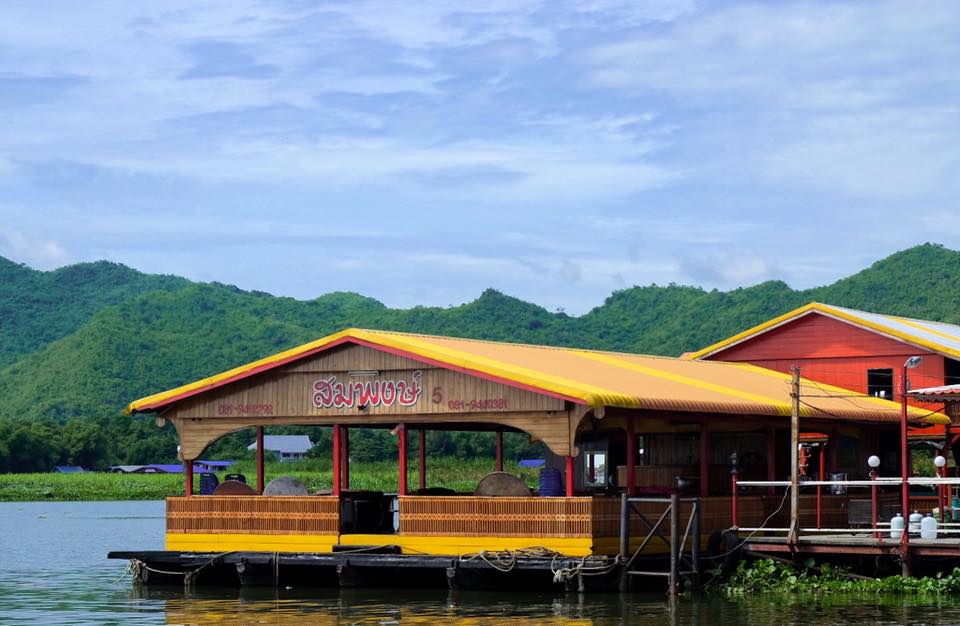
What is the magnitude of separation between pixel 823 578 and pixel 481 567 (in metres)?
6.83

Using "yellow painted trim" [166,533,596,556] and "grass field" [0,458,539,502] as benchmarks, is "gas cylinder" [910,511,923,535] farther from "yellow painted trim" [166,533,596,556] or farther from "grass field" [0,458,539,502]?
"grass field" [0,458,539,502]

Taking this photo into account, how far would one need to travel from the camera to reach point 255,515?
3522cm

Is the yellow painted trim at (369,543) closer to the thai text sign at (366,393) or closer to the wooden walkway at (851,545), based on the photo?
the thai text sign at (366,393)

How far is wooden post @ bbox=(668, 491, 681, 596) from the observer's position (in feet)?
101

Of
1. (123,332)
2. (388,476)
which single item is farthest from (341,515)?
(123,332)

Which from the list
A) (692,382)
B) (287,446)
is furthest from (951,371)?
(287,446)

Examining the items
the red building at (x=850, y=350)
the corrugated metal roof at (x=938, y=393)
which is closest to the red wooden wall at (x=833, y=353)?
the red building at (x=850, y=350)

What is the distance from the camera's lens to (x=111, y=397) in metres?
152

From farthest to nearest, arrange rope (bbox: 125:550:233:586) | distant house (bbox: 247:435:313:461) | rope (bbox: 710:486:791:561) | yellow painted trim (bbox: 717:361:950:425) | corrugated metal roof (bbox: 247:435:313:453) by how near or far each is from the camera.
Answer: corrugated metal roof (bbox: 247:435:313:453) < distant house (bbox: 247:435:313:461) < yellow painted trim (bbox: 717:361:950:425) < rope (bbox: 125:550:233:586) < rope (bbox: 710:486:791:561)

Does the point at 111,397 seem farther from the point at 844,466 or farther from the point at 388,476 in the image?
the point at 844,466

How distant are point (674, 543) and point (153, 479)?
289 ft

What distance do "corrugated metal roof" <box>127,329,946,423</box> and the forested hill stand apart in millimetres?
89845

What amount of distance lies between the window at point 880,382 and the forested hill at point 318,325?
83.3 meters

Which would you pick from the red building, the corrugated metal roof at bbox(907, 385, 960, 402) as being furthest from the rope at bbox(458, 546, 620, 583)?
the red building
